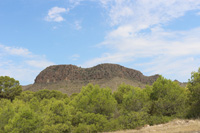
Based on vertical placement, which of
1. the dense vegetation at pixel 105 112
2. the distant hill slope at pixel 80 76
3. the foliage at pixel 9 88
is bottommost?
the dense vegetation at pixel 105 112

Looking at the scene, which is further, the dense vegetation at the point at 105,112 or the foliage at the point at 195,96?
the foliage at the point at 195,96

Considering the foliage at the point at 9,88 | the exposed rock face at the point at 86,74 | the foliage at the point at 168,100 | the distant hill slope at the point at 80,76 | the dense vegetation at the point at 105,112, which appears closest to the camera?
the dense vegetation at the point at 105,112

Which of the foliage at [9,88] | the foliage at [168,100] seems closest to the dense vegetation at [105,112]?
the foliage at [168,100]

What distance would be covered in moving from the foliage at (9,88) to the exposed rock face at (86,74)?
218ft

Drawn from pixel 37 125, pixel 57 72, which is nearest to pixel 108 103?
pixel 37 125

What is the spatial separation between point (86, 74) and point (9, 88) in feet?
267

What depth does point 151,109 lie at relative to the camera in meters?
28.5

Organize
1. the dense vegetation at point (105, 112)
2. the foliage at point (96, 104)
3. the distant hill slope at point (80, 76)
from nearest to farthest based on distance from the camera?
the dense vegetation at point (105, 112)
the foliage at point (96, 104)
the distant hill slope at point (80, 76)

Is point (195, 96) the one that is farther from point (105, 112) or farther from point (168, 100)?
point (105, 112)

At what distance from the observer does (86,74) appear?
13162 cm

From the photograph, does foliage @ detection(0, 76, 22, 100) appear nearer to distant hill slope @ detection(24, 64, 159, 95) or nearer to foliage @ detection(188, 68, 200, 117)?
foliage @ detection(188, 68, 200, 117)

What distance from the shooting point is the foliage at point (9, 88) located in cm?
5094

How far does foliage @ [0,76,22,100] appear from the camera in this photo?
50938 millimetres

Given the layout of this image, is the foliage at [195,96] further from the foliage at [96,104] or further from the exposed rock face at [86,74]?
the exposed rock face at [86,74]
